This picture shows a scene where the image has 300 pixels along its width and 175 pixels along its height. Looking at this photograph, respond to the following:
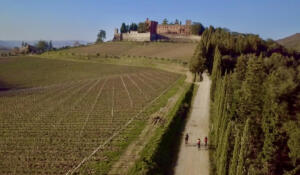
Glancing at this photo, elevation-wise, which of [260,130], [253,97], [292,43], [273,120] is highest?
[292,43]

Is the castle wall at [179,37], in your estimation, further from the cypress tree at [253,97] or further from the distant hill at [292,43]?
the cypress tree at [253,97]

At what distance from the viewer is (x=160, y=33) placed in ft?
503

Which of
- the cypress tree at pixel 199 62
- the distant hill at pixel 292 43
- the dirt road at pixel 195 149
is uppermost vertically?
the distant hill at pixel 292 43

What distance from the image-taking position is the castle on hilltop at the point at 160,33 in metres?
137

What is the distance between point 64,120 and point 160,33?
134 metres

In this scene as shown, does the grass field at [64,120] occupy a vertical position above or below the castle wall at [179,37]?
below

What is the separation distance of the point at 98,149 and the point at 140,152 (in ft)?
10.7

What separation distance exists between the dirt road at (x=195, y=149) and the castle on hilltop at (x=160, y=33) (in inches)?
4114

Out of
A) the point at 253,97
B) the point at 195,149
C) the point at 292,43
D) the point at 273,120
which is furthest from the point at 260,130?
the point at 292,43

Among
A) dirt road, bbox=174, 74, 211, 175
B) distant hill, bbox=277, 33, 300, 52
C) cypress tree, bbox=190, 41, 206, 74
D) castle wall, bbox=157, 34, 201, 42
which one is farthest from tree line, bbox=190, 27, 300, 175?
castle wall, bbox=157, 34, 201, 42

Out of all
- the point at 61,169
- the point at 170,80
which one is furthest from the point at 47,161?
the point at 170,80

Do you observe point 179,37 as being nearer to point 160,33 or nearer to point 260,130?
point 160,33

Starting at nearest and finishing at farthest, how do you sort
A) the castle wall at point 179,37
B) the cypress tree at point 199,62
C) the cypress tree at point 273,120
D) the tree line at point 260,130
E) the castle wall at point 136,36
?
the tree line at point 260,130 → the cypress tree at point 273,120 → the cypress tree at point 199,62 → the castle wall at point 179,37 → the castle wall at point 136,36

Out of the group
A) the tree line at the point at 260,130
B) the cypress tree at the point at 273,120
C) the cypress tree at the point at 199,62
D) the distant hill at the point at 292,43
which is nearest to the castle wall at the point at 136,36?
the distant hill at the point at 292,43
